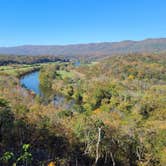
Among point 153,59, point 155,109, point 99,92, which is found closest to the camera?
point 155,109

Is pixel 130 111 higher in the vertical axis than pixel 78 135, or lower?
lower

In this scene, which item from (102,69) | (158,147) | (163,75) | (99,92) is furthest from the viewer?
(102,69)

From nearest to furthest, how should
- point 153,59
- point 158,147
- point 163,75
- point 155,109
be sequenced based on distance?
point 158,147
point 155,109
point 163,75
point 153,59

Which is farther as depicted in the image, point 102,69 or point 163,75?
point 102,69

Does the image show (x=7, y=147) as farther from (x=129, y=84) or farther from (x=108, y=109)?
(x=129, y=84)

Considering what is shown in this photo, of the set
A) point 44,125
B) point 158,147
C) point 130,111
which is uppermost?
point 44,125

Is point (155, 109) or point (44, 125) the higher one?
point (44, 125)

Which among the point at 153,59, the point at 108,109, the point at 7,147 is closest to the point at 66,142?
the point at 7,147

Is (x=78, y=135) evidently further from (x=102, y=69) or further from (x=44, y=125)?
(x=102, y=69)

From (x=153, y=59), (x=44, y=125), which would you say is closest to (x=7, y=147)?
(x=44, y=125)
